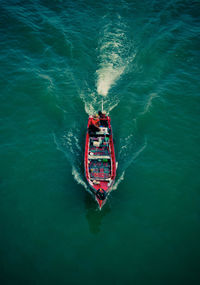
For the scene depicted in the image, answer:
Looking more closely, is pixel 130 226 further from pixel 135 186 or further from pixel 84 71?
pixel 84 71

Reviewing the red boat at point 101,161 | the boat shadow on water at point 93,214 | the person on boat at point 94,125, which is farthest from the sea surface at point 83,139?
the person on boat at point 94,125

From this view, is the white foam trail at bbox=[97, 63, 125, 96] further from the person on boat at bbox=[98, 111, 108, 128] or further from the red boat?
the red boat

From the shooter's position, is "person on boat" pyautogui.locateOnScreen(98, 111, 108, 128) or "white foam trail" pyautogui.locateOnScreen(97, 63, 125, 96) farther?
"white foam trail" pyautogui.locateOnScreen(97, 63, 125, 96)

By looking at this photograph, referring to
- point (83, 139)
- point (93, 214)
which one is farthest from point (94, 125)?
point (93, 214)

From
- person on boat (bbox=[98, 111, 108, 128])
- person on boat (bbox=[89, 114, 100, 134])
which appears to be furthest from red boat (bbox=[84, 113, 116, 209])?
person on boat (bbox=[89, 114, 100, 134])

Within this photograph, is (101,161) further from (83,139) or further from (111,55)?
(111,55)

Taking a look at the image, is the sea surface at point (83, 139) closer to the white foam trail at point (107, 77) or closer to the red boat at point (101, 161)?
the white foam trail at point (107, 77)

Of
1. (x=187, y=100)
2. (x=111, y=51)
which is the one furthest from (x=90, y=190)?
(x=111, y=51)
